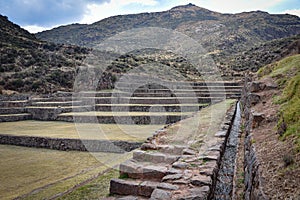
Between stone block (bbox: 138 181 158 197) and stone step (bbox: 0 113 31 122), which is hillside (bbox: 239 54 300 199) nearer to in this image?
stone block (bbox: 138 181 158 197)

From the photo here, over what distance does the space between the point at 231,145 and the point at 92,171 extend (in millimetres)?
4278

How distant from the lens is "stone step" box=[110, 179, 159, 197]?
4.34m

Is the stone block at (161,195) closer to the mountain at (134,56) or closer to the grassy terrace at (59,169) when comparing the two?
the grassy terrace at (59,169)

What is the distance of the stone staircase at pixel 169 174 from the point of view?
3.93 meters

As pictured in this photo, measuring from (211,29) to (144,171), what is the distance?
319ft

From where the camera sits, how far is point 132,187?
4461mm

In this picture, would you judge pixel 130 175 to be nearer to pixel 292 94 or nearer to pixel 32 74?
pixel 292 94

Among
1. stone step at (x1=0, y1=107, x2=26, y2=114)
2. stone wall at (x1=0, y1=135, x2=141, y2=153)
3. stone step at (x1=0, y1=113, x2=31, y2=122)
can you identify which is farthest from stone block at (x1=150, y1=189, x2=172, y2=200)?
stone step at (x1=0, y1=107, x2=26, y2=114)

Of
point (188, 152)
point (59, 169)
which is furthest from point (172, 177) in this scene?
point (59, 169)

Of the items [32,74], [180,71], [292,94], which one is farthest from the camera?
[180,71]

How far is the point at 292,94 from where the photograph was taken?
238 inches

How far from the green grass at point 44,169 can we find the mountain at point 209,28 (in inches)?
1736

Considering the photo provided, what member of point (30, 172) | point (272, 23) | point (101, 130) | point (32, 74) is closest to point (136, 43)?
point (272, 23)

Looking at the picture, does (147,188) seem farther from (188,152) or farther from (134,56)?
(134,56)
